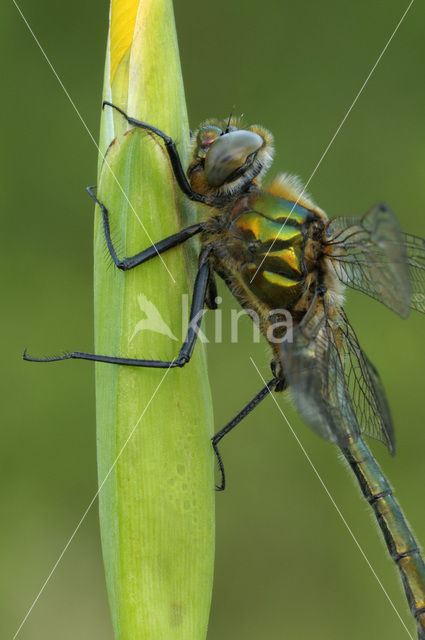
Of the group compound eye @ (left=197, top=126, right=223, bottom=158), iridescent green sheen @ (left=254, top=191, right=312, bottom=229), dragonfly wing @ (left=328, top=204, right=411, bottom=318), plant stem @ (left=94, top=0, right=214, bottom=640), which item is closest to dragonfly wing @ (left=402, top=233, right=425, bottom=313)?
dragonfly wing @ (left=328, top=204, right=411, bottom=318)

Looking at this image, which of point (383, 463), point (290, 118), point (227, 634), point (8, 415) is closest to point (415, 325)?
point (383, 463)

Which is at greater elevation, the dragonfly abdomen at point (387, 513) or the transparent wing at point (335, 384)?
the transparent wing at point (335, 384)

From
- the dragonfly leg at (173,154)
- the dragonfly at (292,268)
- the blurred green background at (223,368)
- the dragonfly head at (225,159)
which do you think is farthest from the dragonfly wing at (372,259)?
the blurred green background at (223,368)

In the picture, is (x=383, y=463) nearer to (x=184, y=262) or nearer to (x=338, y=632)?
(x=338, y=632)

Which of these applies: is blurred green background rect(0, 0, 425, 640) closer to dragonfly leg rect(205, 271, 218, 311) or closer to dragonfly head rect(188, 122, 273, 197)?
dragonfly leg rect(205, 271, 218, 311)

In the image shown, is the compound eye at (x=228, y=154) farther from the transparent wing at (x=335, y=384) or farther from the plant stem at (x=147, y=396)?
the transparent wing at (x=335, y=384)

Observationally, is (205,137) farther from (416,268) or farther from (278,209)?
(416,268)

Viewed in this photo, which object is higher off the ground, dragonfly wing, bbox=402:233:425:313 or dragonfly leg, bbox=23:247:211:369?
dragonfly wing, bbox=402:233:425:313
